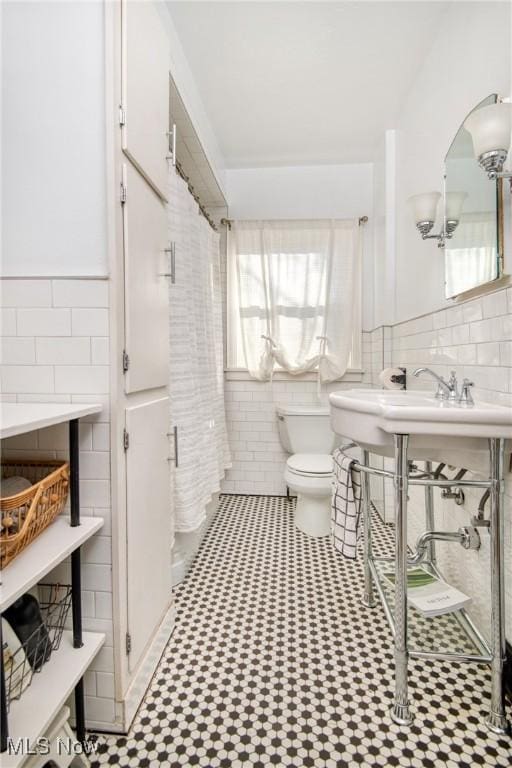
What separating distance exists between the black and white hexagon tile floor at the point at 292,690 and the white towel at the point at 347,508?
332 millimetres

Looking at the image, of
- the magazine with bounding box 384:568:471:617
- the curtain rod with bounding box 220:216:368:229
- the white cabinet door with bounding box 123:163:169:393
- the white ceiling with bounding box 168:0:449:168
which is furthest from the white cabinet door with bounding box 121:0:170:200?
the magazine with bounding box 384:568:471:617

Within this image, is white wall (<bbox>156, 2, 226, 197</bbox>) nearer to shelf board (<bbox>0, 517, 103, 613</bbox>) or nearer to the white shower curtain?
the white shower curtain

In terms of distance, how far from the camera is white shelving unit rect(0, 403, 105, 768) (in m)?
0.76

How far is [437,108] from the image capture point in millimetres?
1890

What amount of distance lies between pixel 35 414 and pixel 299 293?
240cm

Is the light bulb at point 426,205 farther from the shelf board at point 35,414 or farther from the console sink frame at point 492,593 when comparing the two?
the shelf board at point 35,414

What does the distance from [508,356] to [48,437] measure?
1.42 metres

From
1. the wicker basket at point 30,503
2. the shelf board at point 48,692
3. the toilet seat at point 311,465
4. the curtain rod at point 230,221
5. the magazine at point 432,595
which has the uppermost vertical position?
the curtain rod at point 230,221

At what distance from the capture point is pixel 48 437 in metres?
1.12

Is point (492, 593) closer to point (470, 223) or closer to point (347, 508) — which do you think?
point (347, 508)

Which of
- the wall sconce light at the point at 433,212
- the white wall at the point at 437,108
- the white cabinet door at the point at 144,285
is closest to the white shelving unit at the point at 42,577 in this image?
the white cabinet door at the point at 144,285

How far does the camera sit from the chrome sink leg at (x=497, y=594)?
1132mm

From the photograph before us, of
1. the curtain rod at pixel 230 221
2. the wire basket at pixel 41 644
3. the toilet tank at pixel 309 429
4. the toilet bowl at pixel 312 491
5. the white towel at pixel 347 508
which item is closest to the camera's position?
the wire basket at pixel 41 644

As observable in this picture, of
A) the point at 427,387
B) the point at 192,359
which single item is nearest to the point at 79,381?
the point at 192,359
